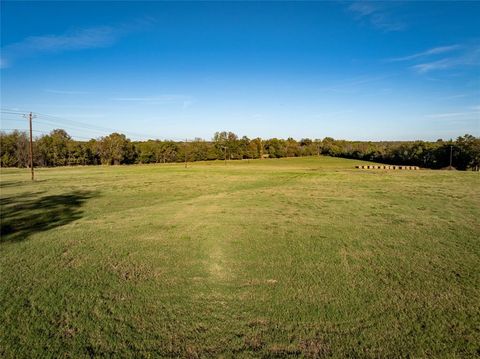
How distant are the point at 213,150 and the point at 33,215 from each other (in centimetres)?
10134

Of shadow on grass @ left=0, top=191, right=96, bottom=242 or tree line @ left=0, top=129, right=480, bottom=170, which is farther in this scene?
tree line @ left=0, top=129, right=480, bottom=170

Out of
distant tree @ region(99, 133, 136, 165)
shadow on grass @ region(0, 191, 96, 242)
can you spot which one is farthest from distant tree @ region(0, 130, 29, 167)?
shadow on grass @ region(0, 191, 96, 242)

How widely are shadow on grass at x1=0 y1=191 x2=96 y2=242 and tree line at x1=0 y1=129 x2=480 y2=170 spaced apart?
225 feet

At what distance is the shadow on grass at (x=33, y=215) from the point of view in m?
11.2

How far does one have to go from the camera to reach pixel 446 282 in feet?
20.7

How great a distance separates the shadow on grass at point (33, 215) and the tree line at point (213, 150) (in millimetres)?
68628

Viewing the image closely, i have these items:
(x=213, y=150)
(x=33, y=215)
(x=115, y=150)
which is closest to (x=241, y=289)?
(x=33, y=215)

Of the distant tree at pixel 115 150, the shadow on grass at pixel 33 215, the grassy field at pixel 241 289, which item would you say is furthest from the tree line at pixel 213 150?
the grassy field at pixel 241 289

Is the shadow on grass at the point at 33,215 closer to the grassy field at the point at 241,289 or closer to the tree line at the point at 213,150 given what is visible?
the grassy field at the point at 241,289

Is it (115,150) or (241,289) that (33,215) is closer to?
(241,289)

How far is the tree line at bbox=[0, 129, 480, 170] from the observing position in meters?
73.4

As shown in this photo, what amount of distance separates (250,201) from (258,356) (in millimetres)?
14614

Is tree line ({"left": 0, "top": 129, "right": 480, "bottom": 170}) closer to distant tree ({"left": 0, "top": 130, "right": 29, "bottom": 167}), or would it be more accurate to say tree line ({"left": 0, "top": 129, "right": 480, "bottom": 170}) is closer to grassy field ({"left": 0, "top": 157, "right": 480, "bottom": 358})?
distant tree ({"left": 0, "top": 130, "right": 29, "bottom": 167})

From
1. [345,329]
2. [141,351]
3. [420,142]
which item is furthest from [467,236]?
[420,142]
